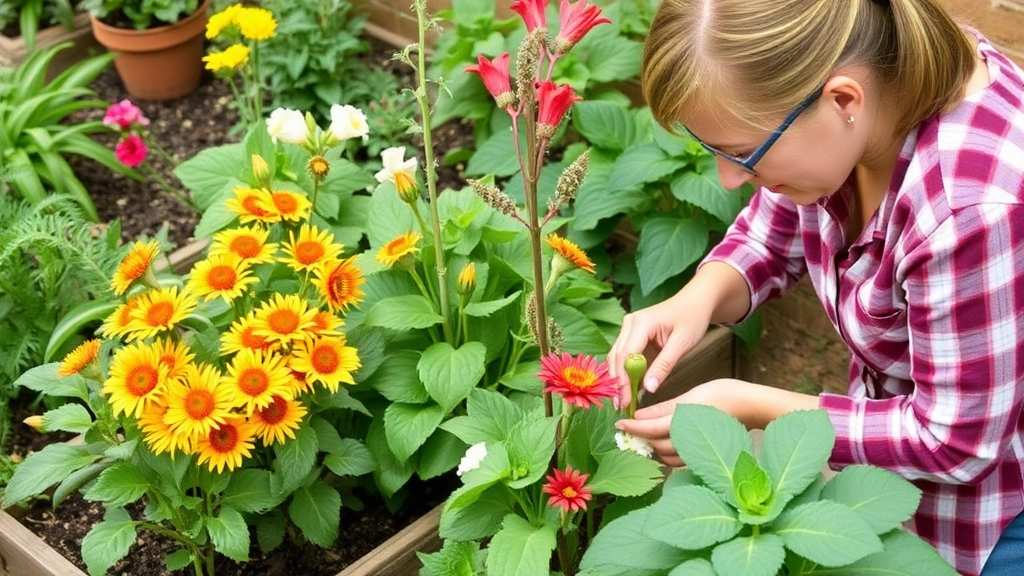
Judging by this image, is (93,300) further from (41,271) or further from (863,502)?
(863,502)

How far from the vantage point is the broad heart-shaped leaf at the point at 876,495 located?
4.95 feet

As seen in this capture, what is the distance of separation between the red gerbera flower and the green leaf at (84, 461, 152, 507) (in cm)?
75

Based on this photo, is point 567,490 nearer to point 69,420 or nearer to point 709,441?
Result: point 709,441

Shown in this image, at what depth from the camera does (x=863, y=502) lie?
1.54 meters

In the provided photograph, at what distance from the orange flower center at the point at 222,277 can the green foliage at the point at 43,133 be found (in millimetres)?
1228

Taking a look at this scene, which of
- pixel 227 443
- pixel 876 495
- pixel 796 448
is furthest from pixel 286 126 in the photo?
pixel 876 495

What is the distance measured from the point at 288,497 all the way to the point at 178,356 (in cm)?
41

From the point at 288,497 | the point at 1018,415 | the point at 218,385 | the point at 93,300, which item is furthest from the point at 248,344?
the point at 1018,415

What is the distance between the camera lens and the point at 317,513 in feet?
6.94

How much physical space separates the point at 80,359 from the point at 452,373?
1.97ft

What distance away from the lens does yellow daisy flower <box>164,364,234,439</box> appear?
72.0 inches

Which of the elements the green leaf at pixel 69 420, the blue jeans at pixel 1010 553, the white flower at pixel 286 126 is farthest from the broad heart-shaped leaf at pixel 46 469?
the blue jeans at pixel 1010 553

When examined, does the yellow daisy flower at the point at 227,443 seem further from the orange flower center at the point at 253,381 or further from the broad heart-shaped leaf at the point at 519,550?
the broad heart-shaped leaf at the point at 519,550

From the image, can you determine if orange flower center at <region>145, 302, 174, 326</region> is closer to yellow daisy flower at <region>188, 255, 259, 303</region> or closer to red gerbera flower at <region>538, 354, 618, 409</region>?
yellow daisy flower at <region>188, 255, 259, 303</region>
